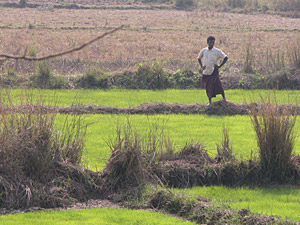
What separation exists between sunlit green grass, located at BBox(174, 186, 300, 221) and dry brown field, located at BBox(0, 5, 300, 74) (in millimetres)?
9044

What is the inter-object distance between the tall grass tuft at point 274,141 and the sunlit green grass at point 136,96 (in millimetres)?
6765

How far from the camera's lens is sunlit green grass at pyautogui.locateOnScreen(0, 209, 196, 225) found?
6879 mm

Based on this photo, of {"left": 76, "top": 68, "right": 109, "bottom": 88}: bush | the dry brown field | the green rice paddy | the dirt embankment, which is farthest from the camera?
the dry brown field

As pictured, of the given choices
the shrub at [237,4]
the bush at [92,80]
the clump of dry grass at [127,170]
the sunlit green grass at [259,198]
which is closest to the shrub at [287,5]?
the shrub at [237,4]

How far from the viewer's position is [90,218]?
709cm

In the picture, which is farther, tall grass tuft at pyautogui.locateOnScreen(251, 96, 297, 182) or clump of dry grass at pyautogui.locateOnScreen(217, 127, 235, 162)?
clump of dry grass at pyautogui.locateOnScreen(217, 127, 235, 162)

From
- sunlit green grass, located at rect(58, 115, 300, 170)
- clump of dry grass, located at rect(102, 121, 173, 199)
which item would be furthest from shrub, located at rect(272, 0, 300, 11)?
clump of dry grass, located at rect(102, 121, 173, 199)

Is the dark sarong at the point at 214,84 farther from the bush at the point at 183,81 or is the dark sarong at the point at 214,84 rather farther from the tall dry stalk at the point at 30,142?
the tall dry stalk at the point at 30,142

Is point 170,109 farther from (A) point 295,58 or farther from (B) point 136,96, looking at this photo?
(A) point 295,58

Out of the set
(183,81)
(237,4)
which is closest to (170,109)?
(183,81)

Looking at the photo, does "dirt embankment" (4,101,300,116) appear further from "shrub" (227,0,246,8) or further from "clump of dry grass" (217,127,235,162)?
"shrub" (227,0,246,8)

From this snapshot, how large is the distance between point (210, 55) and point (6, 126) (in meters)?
7.57

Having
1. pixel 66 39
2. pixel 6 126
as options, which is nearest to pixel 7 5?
pixel 66 39

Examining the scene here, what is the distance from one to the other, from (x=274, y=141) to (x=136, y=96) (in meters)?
8.72
